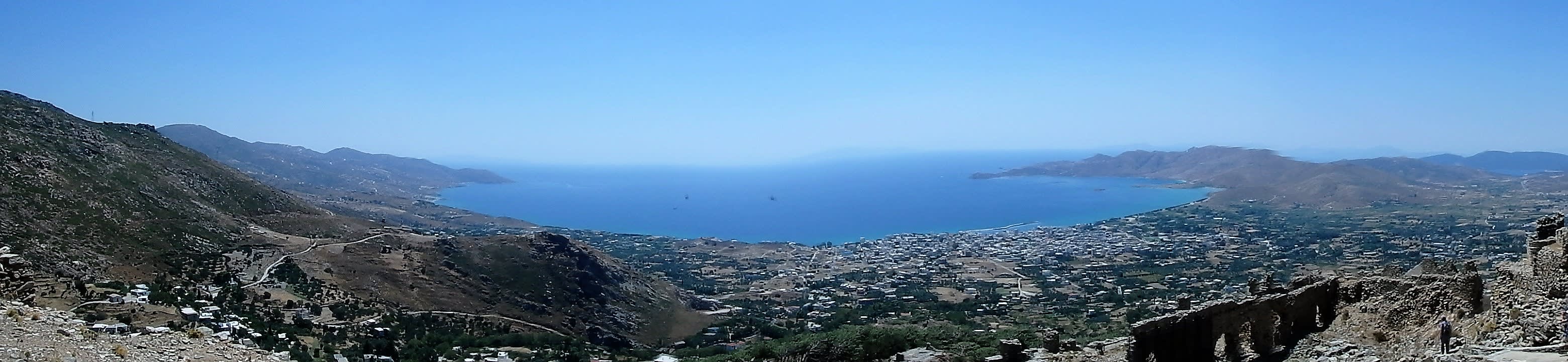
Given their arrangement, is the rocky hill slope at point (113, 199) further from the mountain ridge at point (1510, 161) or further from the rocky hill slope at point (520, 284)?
the mountain ridge at point (1510, 161)

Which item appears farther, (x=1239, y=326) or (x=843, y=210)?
(x=843, y=210)

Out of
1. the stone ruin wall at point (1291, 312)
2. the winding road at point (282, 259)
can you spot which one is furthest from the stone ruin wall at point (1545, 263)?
the winding road at point (282, 259)

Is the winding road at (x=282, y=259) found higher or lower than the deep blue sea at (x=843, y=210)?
higher

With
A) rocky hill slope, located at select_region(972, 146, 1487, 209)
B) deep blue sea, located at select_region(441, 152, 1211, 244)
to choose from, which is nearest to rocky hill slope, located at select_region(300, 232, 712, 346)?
deep blue sea, located at select_region(441, 152, 1211, 244)

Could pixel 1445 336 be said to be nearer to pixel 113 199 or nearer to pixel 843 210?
pixel 113 199

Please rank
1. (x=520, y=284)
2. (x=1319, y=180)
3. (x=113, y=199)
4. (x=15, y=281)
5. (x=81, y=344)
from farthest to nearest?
(x=1319, y=180) < (x=520, y=284) < (x=113, y=199) < (x=15, y=281) < (x=81, y=344)

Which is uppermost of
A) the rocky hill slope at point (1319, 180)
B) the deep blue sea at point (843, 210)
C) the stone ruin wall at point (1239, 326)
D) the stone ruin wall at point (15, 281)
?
the stone ruin wall at point (15, 281)

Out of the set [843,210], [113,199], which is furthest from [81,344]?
[843,210]
